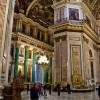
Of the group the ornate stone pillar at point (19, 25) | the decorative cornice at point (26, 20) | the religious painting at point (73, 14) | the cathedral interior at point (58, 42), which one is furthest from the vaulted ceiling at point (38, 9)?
the religious painting at point (73, 14)

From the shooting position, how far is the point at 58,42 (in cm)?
1500

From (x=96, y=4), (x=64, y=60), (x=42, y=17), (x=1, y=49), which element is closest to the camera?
(x=1, y=49)

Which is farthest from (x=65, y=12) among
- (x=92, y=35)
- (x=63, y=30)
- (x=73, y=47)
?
(x=92, y=35)

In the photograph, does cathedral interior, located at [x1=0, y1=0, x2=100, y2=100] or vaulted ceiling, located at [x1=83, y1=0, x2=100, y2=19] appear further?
vaulted ceiling, located at [x1=83, y1=0, x2=100, y2=19]

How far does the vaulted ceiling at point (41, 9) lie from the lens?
1894 cm

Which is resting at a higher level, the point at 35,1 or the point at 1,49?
the point at 35,1

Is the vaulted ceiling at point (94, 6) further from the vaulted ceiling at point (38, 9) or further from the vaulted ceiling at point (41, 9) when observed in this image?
the vaulted ceiling at point (38, 9)

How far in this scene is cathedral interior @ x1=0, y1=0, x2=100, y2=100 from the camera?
1417 cm

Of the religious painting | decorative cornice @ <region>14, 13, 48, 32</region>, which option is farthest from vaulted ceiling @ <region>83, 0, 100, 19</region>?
decorative cornice @ <region>14, 13, 48, 32</region>

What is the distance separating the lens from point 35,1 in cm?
2016

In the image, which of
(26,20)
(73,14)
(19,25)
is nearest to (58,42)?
(73,14)

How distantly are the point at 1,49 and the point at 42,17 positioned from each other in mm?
17864

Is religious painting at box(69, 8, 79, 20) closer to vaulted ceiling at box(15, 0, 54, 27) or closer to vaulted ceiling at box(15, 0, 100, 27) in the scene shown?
vaulted ceiling at box(15, 0, 100, 27)

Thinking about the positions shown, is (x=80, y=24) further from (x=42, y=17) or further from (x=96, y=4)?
(x=42, y=17)
